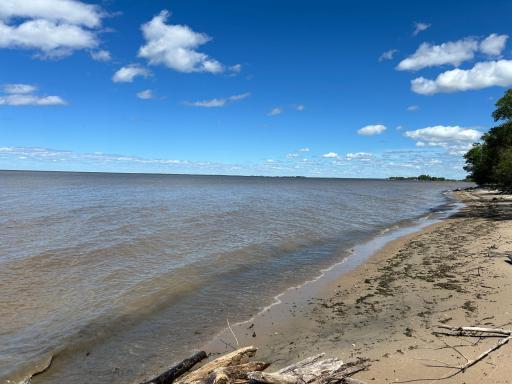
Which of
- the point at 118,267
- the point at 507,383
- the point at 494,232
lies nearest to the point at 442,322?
the point at 507,383

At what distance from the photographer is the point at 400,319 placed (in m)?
9.70

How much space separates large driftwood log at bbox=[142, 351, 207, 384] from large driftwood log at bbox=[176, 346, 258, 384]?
5.9 inches

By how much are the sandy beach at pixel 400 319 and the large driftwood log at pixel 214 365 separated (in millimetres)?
596

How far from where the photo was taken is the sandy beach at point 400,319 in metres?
6.90

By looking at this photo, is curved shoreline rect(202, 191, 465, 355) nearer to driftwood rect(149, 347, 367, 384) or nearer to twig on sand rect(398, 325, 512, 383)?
Answer: driftwood rect(149, 347, 367, 384)

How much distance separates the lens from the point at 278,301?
12211mm

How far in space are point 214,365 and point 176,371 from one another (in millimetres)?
821

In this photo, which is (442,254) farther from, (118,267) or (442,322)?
(118,267)

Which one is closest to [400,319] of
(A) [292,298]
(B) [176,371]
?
(A) [292,298]

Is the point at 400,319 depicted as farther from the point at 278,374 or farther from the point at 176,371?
the point at 176,371

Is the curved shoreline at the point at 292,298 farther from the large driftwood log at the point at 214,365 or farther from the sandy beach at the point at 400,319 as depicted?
the large driftwood log at the point at 214,365

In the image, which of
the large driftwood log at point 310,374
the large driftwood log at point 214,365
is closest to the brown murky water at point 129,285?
the large driftwood log at point 214,365

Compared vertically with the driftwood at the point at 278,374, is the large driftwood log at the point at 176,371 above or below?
below

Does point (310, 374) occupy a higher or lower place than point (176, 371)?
higher
